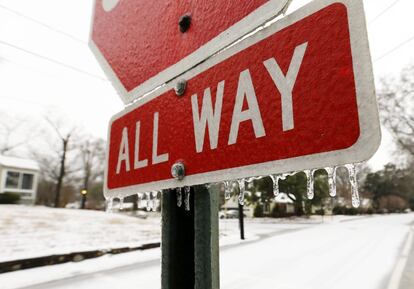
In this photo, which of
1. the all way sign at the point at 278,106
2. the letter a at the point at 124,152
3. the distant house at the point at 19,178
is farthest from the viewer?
the distant house at the point at 19,178

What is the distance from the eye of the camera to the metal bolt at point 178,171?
0.76 metres

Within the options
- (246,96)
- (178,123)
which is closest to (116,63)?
(178,123)

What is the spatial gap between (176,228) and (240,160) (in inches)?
13.5

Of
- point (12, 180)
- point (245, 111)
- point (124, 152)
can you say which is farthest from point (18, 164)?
point (245, 111)

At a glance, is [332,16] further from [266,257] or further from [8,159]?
[8,159]

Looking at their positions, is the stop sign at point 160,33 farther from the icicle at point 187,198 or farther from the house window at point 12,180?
the house window at point 12,180

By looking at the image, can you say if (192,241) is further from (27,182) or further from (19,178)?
(27,182)

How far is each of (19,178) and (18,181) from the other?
0.94 ft

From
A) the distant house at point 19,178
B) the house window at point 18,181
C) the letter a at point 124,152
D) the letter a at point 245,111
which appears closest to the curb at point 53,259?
the letter a at point 124,152

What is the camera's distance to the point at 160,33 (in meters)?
0.95

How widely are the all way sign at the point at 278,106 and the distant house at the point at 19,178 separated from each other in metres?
29.6

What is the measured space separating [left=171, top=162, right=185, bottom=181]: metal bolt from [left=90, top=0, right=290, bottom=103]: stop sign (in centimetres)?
28

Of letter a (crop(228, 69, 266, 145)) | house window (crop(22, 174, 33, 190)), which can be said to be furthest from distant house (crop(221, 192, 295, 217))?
letter a (crop(228, 69, 266, 145))

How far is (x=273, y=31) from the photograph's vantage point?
65 centimetres
